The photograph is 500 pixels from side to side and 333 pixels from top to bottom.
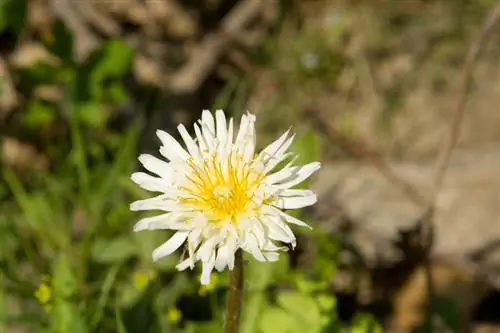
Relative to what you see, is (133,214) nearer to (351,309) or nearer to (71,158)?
(71,158)

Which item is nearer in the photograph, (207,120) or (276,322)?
(207,120)

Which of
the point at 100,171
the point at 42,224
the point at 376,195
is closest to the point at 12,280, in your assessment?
the point at 42,224

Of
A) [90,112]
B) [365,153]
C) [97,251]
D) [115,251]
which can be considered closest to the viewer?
[115,251]

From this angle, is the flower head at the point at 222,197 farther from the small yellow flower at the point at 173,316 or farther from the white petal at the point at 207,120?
the small yellow flower at the point at 173,316

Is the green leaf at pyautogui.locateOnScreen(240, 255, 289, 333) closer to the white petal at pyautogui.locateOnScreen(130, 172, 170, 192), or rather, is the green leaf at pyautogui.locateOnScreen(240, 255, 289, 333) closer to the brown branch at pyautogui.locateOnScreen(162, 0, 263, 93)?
the white petal at pyautogui.locateOnScreen(130, 172, 170, 192)

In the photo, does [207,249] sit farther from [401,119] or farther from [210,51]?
[401,119]

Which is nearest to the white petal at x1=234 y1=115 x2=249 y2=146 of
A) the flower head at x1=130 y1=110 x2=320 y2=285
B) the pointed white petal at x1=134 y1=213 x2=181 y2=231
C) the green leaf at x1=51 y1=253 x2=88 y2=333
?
the flower head at x1=130 y1=110 x2=320 y2=285

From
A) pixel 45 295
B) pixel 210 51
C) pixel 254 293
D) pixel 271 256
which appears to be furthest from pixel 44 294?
pixel 210 51
